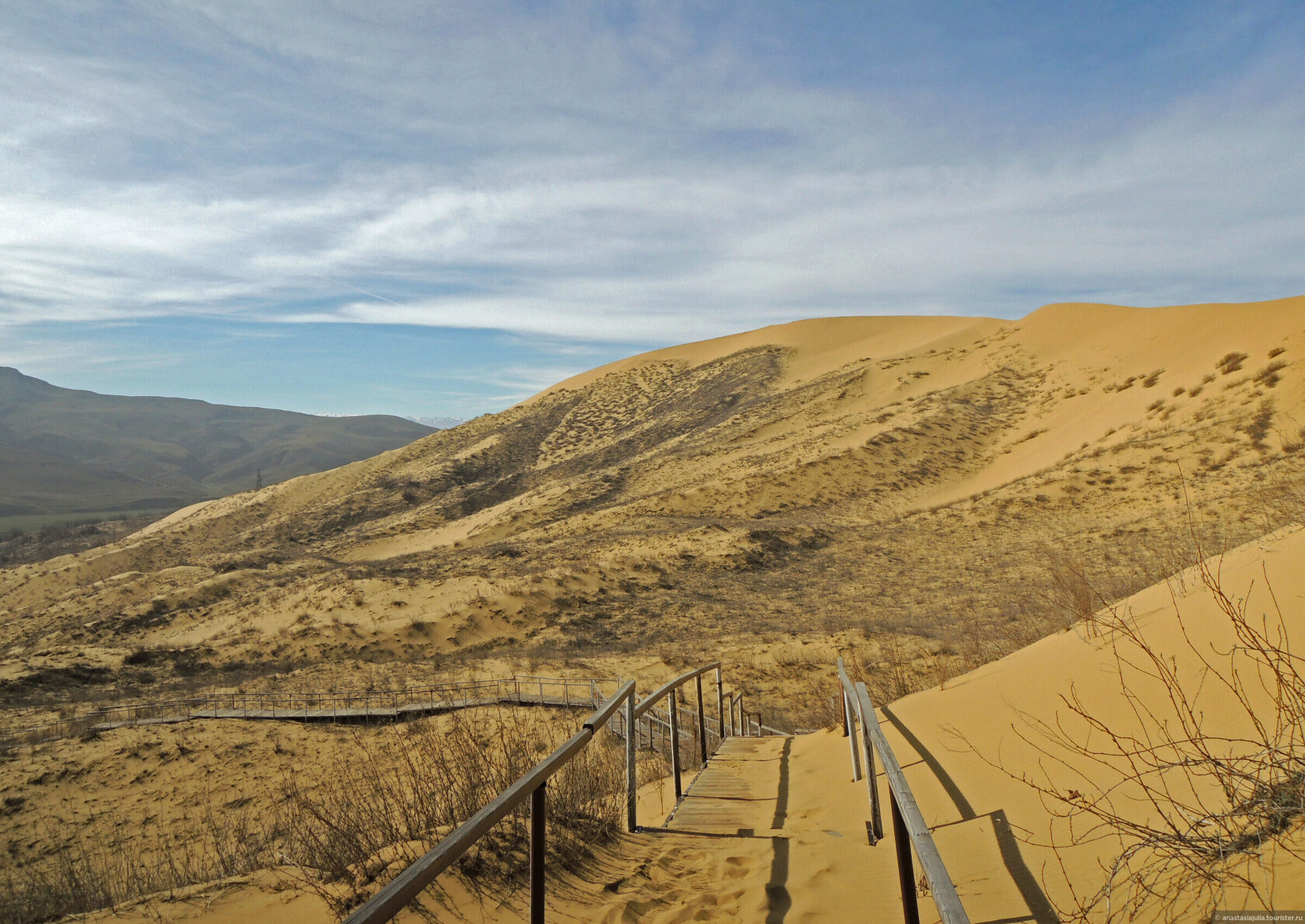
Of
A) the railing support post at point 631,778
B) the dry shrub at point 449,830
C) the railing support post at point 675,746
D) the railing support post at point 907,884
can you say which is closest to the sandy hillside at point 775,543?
the railing support post at point 675,746

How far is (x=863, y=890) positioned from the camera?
379 centimetres

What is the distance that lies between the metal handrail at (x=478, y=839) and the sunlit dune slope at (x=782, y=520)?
25.9ft

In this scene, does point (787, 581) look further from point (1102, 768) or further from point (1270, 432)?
point (1102, 768)

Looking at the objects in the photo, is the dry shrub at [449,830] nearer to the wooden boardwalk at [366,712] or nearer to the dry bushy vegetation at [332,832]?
the dry bushy vegetation at [332,832]

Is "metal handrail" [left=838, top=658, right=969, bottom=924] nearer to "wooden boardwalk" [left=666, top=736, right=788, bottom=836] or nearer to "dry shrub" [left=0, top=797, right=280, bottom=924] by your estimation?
"wooden boardwalk" [left=666, top=736, right=788, bottom=836]

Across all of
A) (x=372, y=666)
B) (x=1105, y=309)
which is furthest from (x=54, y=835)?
(x=1105, y=309)

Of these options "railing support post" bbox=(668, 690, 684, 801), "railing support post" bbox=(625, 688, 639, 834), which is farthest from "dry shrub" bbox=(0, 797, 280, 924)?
"railing support post" bbox=(668, 690, 684, 801)

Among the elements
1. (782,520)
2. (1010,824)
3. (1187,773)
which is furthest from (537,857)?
(782,520)

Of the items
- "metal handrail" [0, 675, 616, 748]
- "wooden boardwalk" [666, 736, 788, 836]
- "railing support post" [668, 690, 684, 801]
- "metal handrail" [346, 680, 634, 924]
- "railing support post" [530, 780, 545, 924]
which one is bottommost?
"metal handrail" [0, 675, 616, 748]

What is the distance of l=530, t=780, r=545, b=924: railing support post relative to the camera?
3004 millimetres

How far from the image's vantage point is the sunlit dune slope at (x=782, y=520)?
2178 centimetres

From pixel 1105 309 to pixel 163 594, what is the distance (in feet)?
199

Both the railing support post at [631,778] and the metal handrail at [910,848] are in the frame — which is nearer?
the metal handrail at [910,848]

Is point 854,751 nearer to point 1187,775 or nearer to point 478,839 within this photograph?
point 1187,775
